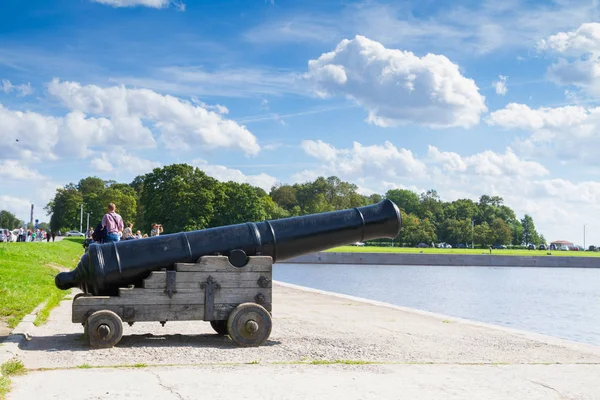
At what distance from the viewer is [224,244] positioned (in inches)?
355

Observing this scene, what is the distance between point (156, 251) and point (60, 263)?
785 inches

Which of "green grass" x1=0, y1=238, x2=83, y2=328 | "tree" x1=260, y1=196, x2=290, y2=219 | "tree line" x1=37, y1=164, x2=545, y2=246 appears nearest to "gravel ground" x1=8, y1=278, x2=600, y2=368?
"green grass" x1=0, y1=238, x2=83, y2=328

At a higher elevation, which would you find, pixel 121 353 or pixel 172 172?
pixel 172 172

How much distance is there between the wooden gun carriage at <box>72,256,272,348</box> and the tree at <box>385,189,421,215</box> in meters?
134

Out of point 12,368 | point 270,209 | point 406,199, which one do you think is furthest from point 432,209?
point 12,368

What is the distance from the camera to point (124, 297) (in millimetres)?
8539

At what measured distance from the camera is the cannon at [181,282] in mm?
8516

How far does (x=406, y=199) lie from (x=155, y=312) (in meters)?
138

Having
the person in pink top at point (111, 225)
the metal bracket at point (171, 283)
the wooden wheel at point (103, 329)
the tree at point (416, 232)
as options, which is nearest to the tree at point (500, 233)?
the tree at point (416, 232)

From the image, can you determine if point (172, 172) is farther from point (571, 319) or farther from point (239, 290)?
point (239, 290)

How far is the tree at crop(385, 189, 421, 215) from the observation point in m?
142

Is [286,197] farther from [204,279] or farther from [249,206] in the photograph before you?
[204,279]

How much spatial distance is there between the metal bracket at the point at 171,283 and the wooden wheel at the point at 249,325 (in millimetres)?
743

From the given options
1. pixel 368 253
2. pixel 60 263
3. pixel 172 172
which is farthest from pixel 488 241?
pixel 60 263
